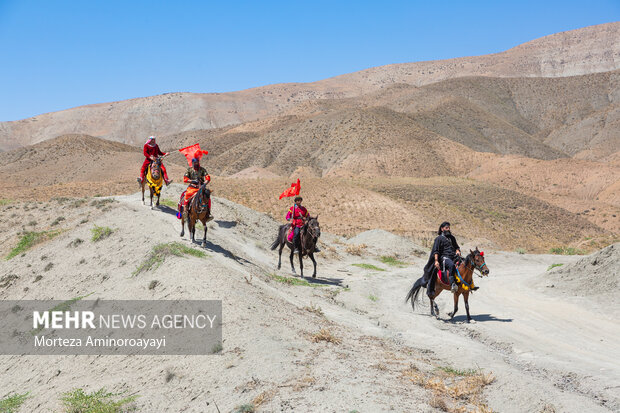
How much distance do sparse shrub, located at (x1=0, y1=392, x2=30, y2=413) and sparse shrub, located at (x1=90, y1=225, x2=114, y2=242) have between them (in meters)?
9.42

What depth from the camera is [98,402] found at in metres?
7.88

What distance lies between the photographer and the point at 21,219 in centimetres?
2586

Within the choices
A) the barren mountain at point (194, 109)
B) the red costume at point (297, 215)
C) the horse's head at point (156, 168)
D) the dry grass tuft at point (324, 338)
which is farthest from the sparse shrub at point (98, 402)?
the barren mountain at point (194, 109)

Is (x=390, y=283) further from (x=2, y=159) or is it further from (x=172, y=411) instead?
(x=2, y=159)

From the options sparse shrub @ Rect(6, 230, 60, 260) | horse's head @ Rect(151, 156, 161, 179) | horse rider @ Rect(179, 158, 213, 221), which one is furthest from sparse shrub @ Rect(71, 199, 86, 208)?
horse rider @ Rect(179, 158, 213, 221)

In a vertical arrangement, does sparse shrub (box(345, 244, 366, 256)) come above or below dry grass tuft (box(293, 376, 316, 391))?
below

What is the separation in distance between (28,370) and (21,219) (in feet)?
57.6

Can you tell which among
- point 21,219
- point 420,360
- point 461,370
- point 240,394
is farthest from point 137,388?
point 21,219

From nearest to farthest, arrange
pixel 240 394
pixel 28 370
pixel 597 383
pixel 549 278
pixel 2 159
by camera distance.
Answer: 1. pixel 240 394
2. pixel 597 383
3. pixel 28 370
4. pixel 549 278
5. pixel 2 159

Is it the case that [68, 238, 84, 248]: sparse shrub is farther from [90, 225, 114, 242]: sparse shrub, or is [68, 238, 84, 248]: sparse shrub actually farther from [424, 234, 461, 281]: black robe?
[424, 234, 461, 281]: black robe

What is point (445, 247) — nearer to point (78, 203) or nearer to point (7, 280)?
point (7, 280)

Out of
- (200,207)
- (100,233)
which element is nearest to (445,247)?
(200,207)

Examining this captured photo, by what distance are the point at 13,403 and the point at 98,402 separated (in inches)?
113

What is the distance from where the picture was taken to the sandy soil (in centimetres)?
754
